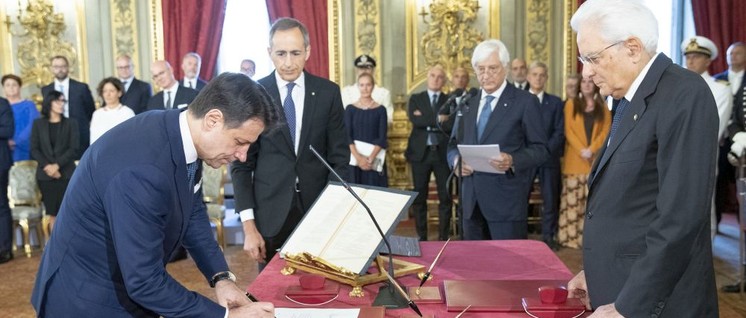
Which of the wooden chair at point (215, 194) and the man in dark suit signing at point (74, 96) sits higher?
the man in dark suit signing at point (74, 96)

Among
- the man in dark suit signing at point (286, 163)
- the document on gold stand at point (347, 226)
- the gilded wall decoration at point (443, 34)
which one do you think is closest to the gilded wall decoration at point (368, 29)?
the gilded wall decoration at point (443, 34)

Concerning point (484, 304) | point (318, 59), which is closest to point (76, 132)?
point (318, 59)

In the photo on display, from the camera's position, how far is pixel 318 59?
7926 millimetres

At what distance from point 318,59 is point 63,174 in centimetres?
313

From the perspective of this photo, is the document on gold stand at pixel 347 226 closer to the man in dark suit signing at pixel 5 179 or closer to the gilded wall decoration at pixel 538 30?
the man in dark suit signing at pixel 5 179

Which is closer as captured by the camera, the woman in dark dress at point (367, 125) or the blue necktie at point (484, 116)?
the blue necktie at point (484, 116)

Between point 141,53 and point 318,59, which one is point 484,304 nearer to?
point 318,59

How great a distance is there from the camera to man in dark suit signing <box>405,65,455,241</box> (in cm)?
607

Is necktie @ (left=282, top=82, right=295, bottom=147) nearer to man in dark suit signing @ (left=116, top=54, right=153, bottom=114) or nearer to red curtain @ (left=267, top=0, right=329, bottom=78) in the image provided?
man in dark suit signing @ (left=116, top=54, right=153, bottom=114)

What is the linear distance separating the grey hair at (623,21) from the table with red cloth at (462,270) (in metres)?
0.72

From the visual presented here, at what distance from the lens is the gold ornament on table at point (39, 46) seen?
7.90 meters

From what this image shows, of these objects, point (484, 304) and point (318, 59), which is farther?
point (318, 59)

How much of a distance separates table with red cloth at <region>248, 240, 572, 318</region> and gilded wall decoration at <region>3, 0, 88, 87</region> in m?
6.54

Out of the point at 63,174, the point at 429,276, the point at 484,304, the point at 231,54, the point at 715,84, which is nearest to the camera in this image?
the point at 484,304
